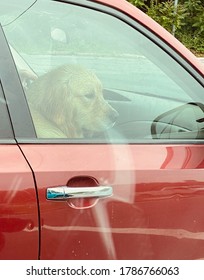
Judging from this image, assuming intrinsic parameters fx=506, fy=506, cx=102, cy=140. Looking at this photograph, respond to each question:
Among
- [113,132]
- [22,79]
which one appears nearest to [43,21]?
[22,79]

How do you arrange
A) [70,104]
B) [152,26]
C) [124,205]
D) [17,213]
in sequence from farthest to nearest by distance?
1. [70,104]
2. [152,26]
3. [124,205]
4. [17,213]

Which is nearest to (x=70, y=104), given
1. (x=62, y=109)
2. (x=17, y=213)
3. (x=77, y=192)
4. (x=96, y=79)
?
(x=62, y=109)

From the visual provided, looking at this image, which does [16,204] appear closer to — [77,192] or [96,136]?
[77,192]

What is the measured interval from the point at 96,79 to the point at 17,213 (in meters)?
0.71

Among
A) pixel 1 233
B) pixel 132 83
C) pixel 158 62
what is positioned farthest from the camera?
pixel 132 83

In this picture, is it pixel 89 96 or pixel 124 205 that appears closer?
pixel 124 205

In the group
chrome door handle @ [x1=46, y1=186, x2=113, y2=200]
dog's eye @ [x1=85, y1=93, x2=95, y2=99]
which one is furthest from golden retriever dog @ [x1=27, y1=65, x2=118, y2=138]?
chrome door handle @ [x1=46, y1=186, x2=113, y2=200]

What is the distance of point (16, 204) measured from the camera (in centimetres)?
174

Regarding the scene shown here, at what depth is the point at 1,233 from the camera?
1728 millimetres

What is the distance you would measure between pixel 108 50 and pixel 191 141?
498 millimetres

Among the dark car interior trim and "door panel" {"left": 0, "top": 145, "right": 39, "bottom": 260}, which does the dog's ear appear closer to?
the dark car interior trim

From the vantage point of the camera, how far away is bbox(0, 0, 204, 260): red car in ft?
5.87

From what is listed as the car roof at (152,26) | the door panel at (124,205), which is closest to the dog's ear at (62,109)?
the door panel at (124,205)
